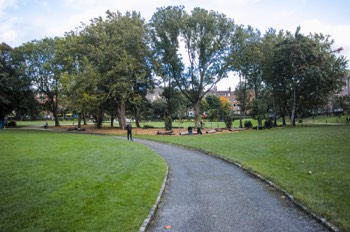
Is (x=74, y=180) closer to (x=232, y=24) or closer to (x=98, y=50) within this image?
(x=98, y=50)

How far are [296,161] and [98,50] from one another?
31.8m

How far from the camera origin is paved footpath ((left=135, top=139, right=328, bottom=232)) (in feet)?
20.4

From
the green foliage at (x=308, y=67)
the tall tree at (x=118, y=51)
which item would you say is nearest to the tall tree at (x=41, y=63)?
the tall tree at (x=118, y=51)

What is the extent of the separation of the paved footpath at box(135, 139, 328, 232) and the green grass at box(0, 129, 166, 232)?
0.59m

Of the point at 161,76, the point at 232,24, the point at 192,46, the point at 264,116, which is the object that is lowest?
the point at 264,116

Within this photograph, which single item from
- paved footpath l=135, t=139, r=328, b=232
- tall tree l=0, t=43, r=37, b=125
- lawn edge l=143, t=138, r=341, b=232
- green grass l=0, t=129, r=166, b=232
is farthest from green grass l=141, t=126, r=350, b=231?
tall tree l=0, t=43, r=37, b=125

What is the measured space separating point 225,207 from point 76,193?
4.26 metres

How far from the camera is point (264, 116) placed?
137 feet

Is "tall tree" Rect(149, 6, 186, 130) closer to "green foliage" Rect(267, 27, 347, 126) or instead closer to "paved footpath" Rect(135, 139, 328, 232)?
"green foliage" Rect(267, 27, 347, 126)

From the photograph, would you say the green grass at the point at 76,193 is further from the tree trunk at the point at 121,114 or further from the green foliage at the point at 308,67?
the green foliage at the point at 308,67

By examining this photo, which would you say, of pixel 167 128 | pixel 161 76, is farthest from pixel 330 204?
pixel 161 76

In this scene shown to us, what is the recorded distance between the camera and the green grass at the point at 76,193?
6034 mm

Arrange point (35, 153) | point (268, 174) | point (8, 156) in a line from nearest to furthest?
point (268, 174)
point (8, 156)
point (35, 153)

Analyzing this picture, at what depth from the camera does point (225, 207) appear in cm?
752
